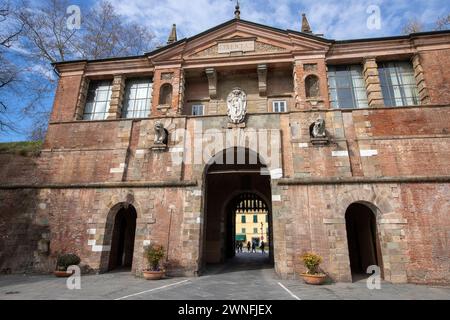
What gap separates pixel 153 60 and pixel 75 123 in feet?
16.8

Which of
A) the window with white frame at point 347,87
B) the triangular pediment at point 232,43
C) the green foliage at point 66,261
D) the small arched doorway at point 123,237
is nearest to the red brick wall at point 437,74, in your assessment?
the window with white frame at point 347,87

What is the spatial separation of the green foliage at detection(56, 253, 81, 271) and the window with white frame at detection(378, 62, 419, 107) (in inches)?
609

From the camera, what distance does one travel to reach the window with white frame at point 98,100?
14.6 metres

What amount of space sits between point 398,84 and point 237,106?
812cm

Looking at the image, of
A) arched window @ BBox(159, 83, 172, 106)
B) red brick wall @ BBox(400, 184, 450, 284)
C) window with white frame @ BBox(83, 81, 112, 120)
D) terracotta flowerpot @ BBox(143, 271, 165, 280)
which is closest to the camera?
red brick wall @ BBox(400, 184, 450, 284)

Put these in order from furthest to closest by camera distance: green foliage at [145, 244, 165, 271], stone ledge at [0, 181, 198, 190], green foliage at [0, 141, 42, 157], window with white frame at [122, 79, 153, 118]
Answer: window with white frame at [122, 79, 153, 118]
green foliage at [0, 141, 42, 157]
stone ledge at [0, 181, 198, 190]
green foliage at [145, 244, 165, 271]

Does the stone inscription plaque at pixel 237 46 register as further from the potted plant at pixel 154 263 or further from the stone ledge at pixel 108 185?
the potted plant at pixel 154 263

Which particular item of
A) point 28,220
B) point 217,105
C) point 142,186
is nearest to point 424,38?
point 217,105

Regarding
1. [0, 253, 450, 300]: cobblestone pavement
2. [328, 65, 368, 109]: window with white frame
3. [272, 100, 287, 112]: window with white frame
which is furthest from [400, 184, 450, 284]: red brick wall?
[272, 100, 287, 112]: window with white frame

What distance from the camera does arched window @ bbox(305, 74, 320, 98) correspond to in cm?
1316

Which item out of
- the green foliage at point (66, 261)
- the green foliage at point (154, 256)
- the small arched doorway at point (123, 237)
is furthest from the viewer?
the small arched doorway at point (123, 237)

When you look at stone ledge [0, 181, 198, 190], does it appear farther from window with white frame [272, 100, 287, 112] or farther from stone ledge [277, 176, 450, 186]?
window with white frame [272, 100, 287, 112]

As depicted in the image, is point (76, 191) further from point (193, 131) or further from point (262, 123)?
point (262, 123)

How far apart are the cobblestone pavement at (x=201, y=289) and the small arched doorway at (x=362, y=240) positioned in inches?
74.1
